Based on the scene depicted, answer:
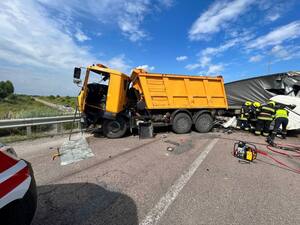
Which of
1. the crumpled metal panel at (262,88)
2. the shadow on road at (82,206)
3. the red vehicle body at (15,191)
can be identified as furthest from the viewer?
the crumpled metal panel at (262,88)

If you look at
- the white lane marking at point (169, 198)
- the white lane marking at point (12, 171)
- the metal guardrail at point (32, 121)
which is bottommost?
the white lane marking at point (169, 198)

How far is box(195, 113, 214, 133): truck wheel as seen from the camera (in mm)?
8148

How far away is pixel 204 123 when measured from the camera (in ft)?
27.0

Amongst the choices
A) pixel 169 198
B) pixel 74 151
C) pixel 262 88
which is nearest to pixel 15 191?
pixel 169 198

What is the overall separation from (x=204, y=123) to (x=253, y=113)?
89.0 inches

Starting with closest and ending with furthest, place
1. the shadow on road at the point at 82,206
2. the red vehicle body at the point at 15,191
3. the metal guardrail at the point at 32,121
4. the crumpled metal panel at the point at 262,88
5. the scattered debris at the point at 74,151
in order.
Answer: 1. the red vehicle body at the point at 15,191
2. the shadow on road at the point at 82,206
3. the scattered debris at the point at 74,151
4. the metal guardrail at the point at 32,121
5. the crumpled metal panel at the point at 262,88

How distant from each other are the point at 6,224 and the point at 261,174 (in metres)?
4.25

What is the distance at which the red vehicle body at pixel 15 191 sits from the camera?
4.64 feet

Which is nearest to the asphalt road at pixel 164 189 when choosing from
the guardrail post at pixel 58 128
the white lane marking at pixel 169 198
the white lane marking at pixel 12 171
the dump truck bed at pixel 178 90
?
the white lane marking at pixel 169 198

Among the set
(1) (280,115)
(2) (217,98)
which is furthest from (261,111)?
(2) (217,98)

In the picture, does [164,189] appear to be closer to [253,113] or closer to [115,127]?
[115,127]

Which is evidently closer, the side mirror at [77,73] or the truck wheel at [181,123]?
the side mirror at [77,73]

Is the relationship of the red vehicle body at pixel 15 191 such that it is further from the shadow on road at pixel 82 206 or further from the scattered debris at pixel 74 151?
the scattered debris at pixel 74 151

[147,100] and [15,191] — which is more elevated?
[147,100]
